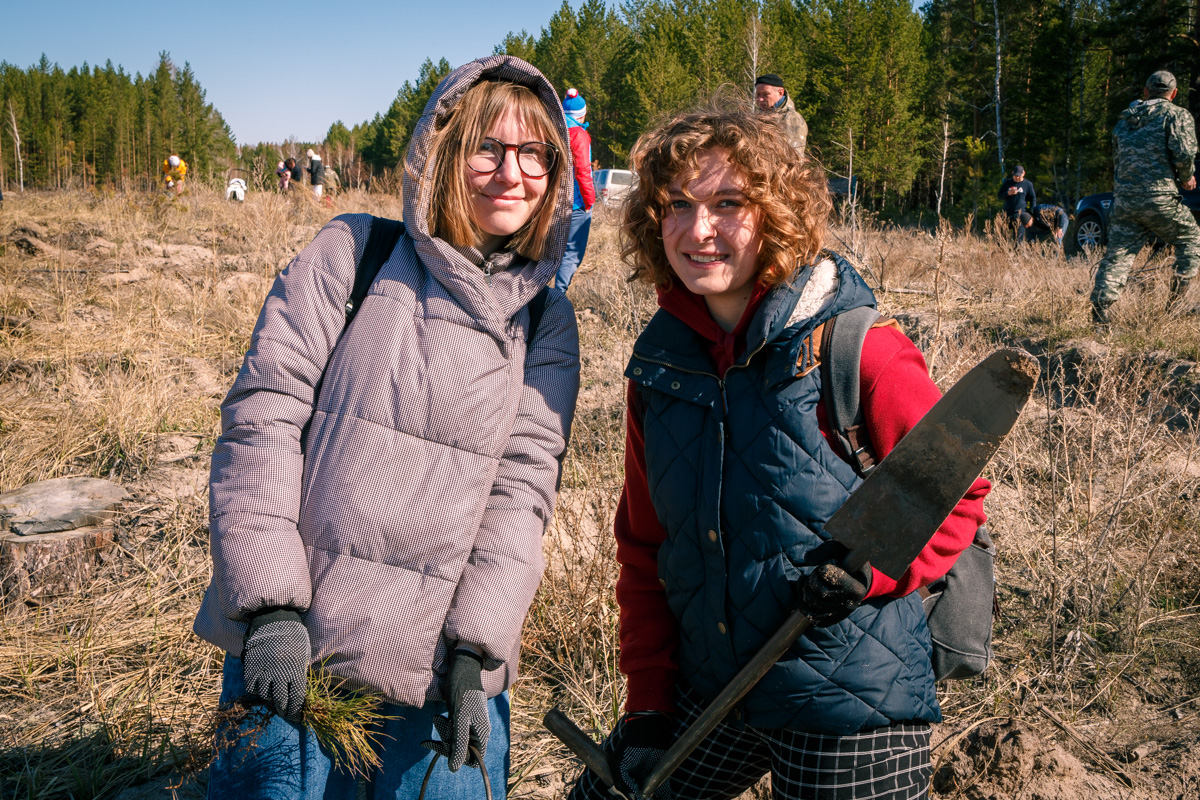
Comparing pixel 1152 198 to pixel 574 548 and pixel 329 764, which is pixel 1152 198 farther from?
pixel 329 764

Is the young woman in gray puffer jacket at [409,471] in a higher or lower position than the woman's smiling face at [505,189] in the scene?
lower

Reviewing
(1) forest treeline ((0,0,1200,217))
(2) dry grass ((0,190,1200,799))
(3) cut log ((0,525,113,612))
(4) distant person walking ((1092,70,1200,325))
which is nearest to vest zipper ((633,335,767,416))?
(2) dry grass ((0,190,1200,799))

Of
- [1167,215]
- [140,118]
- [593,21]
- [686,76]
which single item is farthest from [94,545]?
[140,118]

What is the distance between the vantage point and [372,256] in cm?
156

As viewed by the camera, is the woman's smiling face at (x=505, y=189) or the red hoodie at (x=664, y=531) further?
the woman's smiling face at (x=505, y=189)

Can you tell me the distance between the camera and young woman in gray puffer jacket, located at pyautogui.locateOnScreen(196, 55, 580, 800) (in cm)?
134

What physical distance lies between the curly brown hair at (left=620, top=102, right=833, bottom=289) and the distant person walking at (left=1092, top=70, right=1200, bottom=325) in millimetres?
5682

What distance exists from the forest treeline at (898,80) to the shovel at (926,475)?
876cm

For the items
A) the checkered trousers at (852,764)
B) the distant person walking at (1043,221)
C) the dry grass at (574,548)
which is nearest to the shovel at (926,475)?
the checkered trousers at (852,764)

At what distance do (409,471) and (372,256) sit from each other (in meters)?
0.48

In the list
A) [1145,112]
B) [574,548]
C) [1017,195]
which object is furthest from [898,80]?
[574,548]

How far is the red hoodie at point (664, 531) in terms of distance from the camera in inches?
50.0

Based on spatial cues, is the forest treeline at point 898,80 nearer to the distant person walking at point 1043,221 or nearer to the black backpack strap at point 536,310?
the distant person walking at point 1043,221

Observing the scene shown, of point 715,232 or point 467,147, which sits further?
point 467,147
